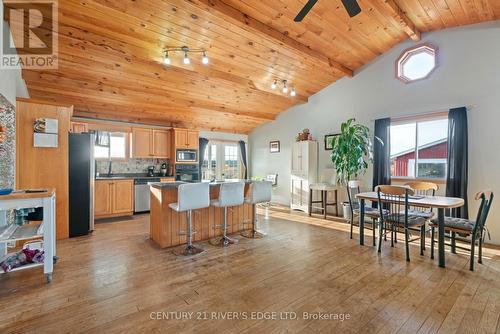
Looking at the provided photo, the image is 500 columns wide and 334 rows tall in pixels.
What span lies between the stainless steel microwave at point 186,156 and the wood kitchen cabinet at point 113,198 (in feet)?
4.23

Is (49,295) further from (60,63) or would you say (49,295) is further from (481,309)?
(481,309)

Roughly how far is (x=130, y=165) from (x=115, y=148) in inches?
21.0

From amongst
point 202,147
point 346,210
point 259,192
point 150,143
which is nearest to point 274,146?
point 202,147

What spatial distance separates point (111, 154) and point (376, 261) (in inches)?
229

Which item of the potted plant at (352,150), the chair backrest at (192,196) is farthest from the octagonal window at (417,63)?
the chair backrest at (192,196)

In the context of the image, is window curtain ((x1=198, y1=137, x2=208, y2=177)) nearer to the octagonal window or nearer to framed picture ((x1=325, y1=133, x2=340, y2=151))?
framed picture ((x1=325, y1=133, x2=340, y2=151))

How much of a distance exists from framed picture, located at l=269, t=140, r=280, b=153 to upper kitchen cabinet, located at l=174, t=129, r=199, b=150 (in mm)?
2232

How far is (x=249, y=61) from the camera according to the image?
454cm

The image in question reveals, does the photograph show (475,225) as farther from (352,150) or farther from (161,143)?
(161,143)

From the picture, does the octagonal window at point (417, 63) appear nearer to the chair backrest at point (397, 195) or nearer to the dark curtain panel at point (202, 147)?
the chair backrest at point (397, 195)

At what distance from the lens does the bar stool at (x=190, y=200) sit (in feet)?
10.3

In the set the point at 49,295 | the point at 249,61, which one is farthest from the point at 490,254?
the point at 49,295

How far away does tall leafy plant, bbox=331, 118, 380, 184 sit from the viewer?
192 inches

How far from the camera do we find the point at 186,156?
21.1ft
